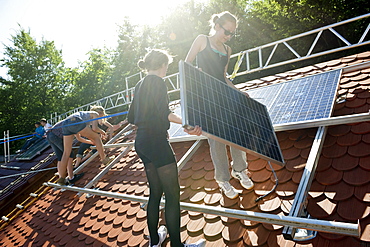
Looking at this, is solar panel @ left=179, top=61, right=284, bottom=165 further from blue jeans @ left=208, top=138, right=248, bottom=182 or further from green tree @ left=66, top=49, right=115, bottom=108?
green tree @ left=66, top=49, right=115, bottom=108

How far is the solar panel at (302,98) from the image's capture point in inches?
106

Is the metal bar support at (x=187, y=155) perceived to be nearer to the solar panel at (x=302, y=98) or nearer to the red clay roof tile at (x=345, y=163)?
the solar panel at (x=302, y=98)

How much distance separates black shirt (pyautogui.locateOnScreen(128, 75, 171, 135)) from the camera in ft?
6.54

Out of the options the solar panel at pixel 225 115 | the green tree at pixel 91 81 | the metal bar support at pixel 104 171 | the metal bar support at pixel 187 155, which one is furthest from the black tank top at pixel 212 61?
the green tree at pixel 91 81

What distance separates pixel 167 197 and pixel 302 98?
2130 millimetres

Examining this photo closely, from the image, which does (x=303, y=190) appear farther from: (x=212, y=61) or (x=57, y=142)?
(x=57, y=142)

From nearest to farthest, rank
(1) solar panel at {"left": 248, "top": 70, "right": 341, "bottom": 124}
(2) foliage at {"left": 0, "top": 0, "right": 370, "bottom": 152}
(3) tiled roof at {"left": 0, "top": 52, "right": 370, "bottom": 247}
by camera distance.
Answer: (3) tiled roof at {"left": 0, "top": 52, "right": 370, "bottom": 247} < (1) solar panel at {"left": 248, "top": 70, "right": 341, "bottom": 124} < (2) foliage at {"left": 0, "top": 0, "right": 370, "bottom": 152}

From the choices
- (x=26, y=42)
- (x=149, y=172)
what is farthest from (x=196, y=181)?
(x=26, y=42)

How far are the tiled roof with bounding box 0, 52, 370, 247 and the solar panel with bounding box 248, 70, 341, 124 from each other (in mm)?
221

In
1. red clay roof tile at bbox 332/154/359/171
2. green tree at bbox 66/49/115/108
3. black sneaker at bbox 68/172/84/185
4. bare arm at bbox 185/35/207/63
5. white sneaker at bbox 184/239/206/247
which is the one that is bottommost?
green tree at bbox 66/49/115/108

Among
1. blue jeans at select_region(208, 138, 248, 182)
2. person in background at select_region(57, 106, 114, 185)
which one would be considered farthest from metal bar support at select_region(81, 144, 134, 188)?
blue jeans at select_region(208, 138, 248, 182)

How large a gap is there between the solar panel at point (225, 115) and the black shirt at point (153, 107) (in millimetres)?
267

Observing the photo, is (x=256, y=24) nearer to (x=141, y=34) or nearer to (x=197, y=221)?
(x=141, y=34)

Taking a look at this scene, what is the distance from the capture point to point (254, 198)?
2.33m
